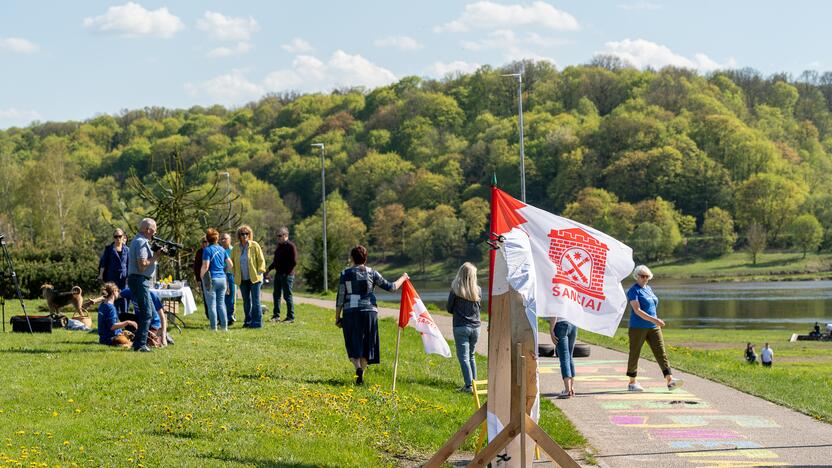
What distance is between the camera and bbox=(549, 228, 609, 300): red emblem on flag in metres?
7.66

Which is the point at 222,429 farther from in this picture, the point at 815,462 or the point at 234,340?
the point at 234,340

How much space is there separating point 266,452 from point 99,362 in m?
4.88

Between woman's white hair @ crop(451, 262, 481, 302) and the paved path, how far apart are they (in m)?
1.73

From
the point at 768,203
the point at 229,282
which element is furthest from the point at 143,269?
the point at 768,203

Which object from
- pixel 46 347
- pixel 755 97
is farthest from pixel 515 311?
pixel 755 97

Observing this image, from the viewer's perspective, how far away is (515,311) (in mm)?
7449

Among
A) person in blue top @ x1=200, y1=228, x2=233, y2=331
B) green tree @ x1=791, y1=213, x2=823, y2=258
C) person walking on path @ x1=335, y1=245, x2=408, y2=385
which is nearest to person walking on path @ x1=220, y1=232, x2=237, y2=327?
person in blue top @ x1=200, y1=228, x2=233, y2=331

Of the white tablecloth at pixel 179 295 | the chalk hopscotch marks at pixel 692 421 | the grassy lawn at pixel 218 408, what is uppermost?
the white tablecloth at pixel 179 295

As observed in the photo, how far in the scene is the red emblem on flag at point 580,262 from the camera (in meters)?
7.66

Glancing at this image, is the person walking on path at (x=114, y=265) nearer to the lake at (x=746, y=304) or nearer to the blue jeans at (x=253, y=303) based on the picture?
the blue jeans at (x=253, y=303)

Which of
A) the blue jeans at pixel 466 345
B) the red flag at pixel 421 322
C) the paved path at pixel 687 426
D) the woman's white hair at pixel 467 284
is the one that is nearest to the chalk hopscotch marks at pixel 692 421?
the paved path at pixel 687 426

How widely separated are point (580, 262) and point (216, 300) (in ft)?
36.9

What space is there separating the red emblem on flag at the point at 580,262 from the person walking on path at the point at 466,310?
4499 millimetres

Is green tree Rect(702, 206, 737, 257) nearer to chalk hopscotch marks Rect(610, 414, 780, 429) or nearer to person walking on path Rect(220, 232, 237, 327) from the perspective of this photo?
person walking on path Rect(220, 232, 237, 327)
